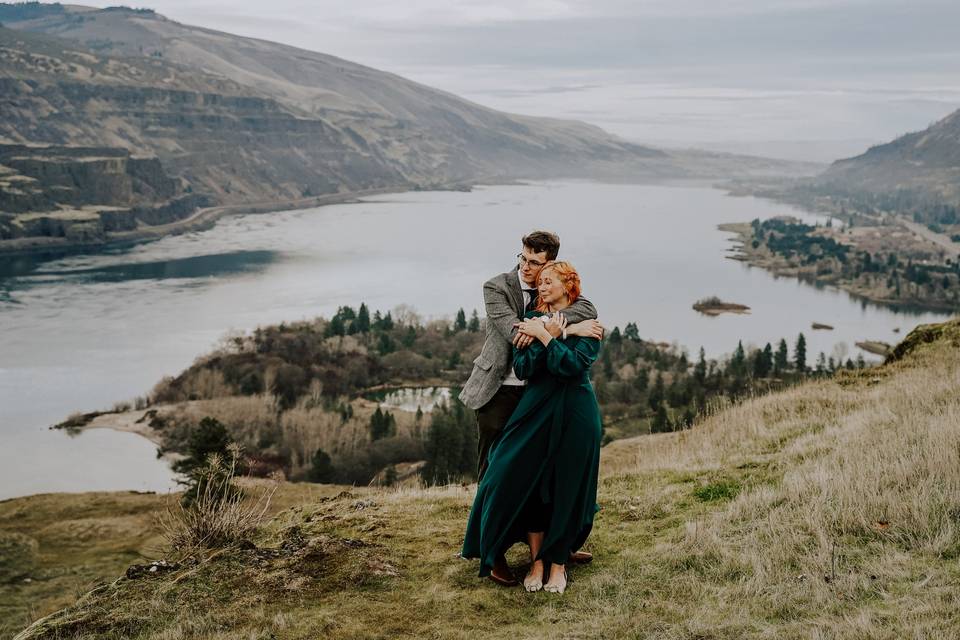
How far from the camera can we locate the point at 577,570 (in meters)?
5.02

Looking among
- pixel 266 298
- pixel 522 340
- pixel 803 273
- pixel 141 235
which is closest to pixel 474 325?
→ pixel 266 298

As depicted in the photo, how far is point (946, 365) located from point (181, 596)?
866cm

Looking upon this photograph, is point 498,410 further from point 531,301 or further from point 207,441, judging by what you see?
point 207,441

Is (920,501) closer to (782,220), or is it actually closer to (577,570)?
(577,570)

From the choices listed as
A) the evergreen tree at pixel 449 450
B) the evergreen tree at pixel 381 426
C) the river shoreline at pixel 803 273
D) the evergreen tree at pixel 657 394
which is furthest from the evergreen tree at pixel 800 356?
Result: the river shoreline at pixel 803 273

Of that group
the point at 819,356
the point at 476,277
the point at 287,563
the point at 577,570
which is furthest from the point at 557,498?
the point at 476,277

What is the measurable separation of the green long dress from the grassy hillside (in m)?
0.32

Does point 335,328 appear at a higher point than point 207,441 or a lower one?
lower

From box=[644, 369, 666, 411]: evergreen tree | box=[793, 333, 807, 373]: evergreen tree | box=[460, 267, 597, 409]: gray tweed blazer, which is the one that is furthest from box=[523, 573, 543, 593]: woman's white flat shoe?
box=[793, 333, 807, 373]: evergreen tree

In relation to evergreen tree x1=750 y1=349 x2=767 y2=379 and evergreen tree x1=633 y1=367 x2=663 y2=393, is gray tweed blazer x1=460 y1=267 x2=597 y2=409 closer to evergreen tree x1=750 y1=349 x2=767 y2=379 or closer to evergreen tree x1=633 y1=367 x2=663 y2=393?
evergreen tree x1=633 y1=367 x2=663 y2=393

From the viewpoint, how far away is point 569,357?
448 cm

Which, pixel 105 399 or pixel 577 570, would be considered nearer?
pixel 577 570

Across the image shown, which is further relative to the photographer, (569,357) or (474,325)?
(474,325)

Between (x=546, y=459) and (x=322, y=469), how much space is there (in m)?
35.9
